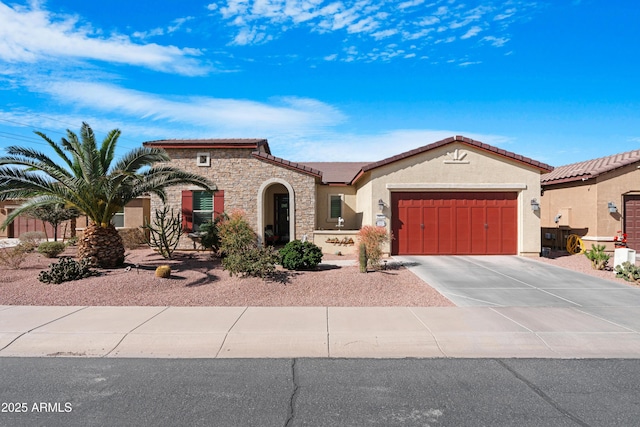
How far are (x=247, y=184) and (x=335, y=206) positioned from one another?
5130mm

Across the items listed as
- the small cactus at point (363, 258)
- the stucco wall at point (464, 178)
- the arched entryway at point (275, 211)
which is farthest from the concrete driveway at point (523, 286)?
the arched entryway at point (275, 211)

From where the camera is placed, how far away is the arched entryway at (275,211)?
53.5 feet

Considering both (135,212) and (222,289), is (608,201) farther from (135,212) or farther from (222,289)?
(135,212)

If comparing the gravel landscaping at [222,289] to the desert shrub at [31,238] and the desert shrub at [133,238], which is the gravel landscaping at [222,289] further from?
the desert shrub at [31,238]

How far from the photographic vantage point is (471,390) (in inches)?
179

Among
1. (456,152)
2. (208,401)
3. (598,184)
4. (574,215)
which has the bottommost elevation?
(208,401)

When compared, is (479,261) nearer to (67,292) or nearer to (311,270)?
(311,270)

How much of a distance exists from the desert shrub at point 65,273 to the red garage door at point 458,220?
32.5ft

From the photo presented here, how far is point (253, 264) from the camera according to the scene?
33.0 ft

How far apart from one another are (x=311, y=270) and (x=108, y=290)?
4.98 meters

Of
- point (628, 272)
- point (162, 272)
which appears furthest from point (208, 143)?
point (628, 272)

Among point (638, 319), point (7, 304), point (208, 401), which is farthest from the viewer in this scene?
point (7, 304)

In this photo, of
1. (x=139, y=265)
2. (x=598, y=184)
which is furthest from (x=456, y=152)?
(x=139, y=265)

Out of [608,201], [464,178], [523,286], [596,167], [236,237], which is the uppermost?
[596,167]
